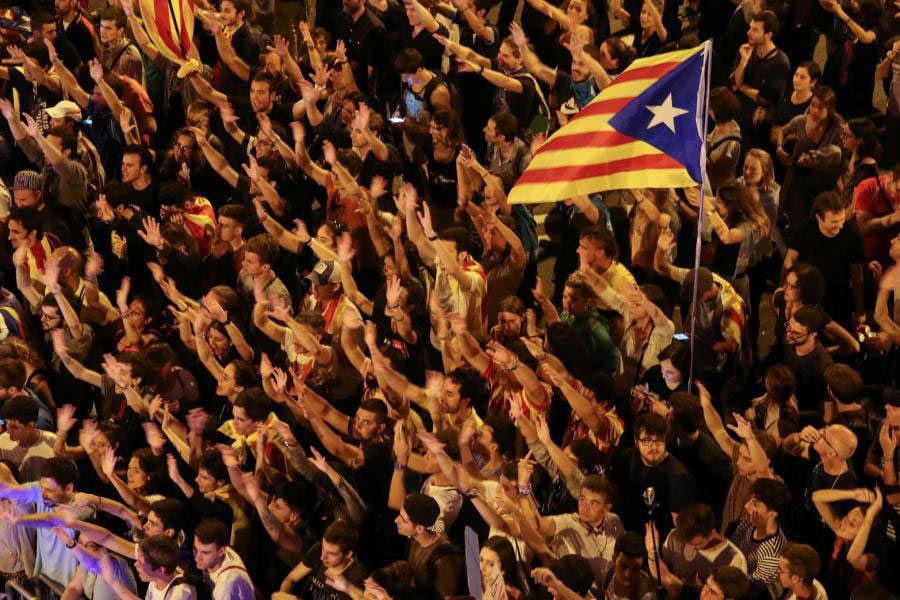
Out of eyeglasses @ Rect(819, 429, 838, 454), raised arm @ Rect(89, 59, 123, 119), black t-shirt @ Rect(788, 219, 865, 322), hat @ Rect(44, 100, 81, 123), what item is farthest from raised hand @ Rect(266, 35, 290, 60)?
eyeglasses @ Rect(819, 429, 838, 454)

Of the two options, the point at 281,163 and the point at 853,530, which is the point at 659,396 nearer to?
the point at 853,530

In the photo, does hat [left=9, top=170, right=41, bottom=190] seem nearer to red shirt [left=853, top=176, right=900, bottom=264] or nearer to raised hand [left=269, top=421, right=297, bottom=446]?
raised hand [left=269, top=421, right=297, bottom=446]

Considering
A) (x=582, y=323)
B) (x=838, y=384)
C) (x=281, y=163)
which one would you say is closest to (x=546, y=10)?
(x=281, y=163)

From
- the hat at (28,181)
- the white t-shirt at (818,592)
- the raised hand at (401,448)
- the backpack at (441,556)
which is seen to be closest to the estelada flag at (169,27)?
the hat at (28,181)

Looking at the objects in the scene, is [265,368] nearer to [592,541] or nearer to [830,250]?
[592,541]

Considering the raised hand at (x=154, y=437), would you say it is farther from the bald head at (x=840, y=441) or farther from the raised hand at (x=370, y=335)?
the bald head at (x=840, y=441)

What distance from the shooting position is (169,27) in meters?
13.2

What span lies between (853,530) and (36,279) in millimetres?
5454

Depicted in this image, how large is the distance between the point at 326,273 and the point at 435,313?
674 millimetres

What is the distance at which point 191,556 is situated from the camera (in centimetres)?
1010

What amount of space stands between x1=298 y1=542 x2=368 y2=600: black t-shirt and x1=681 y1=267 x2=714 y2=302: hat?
2328mm

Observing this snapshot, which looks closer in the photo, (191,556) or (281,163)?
(191,556)

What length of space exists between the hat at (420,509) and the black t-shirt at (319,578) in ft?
1.11

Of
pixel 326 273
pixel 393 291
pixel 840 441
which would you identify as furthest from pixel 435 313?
pixel 840 441
